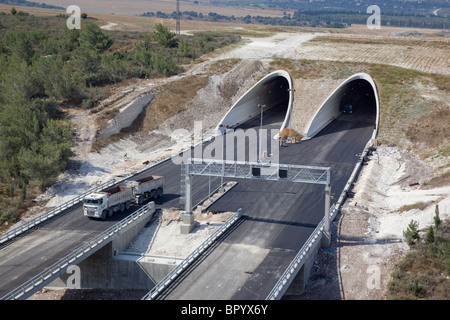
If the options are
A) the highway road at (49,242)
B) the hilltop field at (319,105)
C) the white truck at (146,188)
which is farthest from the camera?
the white truck at (146,188)

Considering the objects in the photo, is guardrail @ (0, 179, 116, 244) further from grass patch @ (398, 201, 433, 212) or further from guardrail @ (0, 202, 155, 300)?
grass patch @ (398, 201, 433, 212)

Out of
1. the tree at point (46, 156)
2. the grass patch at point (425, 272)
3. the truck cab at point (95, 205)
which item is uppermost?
the tree at point (46, 156)

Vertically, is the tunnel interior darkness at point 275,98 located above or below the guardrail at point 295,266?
above

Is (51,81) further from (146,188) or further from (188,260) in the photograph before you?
(188,260)

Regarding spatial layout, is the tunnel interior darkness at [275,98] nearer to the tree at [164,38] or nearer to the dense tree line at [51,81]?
the dense tree line at [51,81]

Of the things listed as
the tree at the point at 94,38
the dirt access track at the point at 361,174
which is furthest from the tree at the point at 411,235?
the tree at the point at 94,38

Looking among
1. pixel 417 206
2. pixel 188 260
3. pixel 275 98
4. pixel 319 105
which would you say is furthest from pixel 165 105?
pixel 188 260
